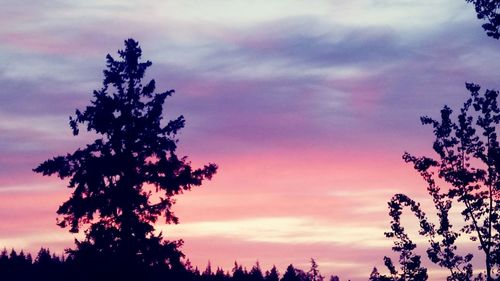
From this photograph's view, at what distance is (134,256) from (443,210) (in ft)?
51.5

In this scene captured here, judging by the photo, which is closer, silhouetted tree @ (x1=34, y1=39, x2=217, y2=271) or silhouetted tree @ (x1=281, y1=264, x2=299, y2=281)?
silhouetted tree @ (x1=34, y1=39, x2=217, y2=271)

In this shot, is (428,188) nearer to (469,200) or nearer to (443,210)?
(443,210)

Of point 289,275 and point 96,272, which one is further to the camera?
point 289,275

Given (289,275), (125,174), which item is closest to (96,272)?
(125,174)

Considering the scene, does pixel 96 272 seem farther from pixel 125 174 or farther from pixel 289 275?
pixel 289 275

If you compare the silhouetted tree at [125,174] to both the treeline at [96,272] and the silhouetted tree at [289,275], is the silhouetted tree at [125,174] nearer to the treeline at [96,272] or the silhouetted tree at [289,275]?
the treeline at [96,272]

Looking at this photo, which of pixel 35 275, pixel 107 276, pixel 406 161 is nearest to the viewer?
pixel 107 276

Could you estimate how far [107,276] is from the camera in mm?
32500

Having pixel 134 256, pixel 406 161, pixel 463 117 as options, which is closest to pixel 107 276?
pixel 134 256

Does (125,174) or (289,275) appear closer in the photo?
(125,174)

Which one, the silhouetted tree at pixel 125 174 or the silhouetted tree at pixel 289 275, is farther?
the silhouetted tree at pixel 289 275

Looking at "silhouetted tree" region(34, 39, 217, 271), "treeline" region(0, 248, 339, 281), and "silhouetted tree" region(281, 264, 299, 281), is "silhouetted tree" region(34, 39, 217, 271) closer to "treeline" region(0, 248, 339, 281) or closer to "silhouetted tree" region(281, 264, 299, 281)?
"treeline" region(0, 248, 339, 281)

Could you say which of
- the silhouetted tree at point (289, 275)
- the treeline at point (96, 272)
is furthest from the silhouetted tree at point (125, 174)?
the silhouetted tree at point (289, 275)

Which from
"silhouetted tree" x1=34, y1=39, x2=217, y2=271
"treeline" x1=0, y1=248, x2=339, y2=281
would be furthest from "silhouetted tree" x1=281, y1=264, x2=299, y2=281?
"silhouetted tree" x1=34, y1=39, x2=217, y2=271
